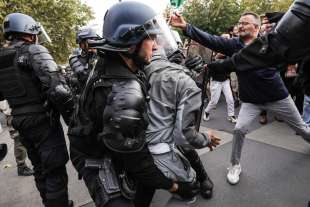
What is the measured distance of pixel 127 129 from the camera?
1.45 meters

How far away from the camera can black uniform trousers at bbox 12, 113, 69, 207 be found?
107 inches

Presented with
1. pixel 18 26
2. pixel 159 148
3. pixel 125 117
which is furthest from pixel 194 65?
pixel 18 26

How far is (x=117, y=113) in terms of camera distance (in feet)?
4.69

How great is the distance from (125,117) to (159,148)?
68 cm

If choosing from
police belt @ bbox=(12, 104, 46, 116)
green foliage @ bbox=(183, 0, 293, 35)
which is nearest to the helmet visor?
police belt @ bbox=(12, 104, 46, 116)

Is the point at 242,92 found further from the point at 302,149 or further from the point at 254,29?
the point at 302,149

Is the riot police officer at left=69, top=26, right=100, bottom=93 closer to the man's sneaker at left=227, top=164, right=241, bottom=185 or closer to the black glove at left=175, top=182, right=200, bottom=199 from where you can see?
the man's sneaker at left=227, top=164, right=241, bottom=185

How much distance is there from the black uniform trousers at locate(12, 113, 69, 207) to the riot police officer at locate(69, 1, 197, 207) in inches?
40.2

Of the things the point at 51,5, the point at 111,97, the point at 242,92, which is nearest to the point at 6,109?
the point at 242,92

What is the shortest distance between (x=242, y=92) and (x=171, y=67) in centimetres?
154

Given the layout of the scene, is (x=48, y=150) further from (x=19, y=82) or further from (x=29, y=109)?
(x=19, y=82)

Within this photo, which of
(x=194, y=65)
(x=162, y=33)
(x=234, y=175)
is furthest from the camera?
(x=234, y=175)

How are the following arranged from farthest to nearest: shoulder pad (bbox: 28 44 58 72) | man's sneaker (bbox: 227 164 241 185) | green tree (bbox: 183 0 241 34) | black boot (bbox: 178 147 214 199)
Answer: green tree (bbox: 183 0 241 34) → man's sneaker (bbox: 227 164 241 185) → black boot (bbox: 178 147 214 199) → shoulder pad (bbox: 28 44 58 72)

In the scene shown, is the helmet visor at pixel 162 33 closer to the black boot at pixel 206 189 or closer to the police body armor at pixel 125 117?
the police body armor at pixel 125 117
